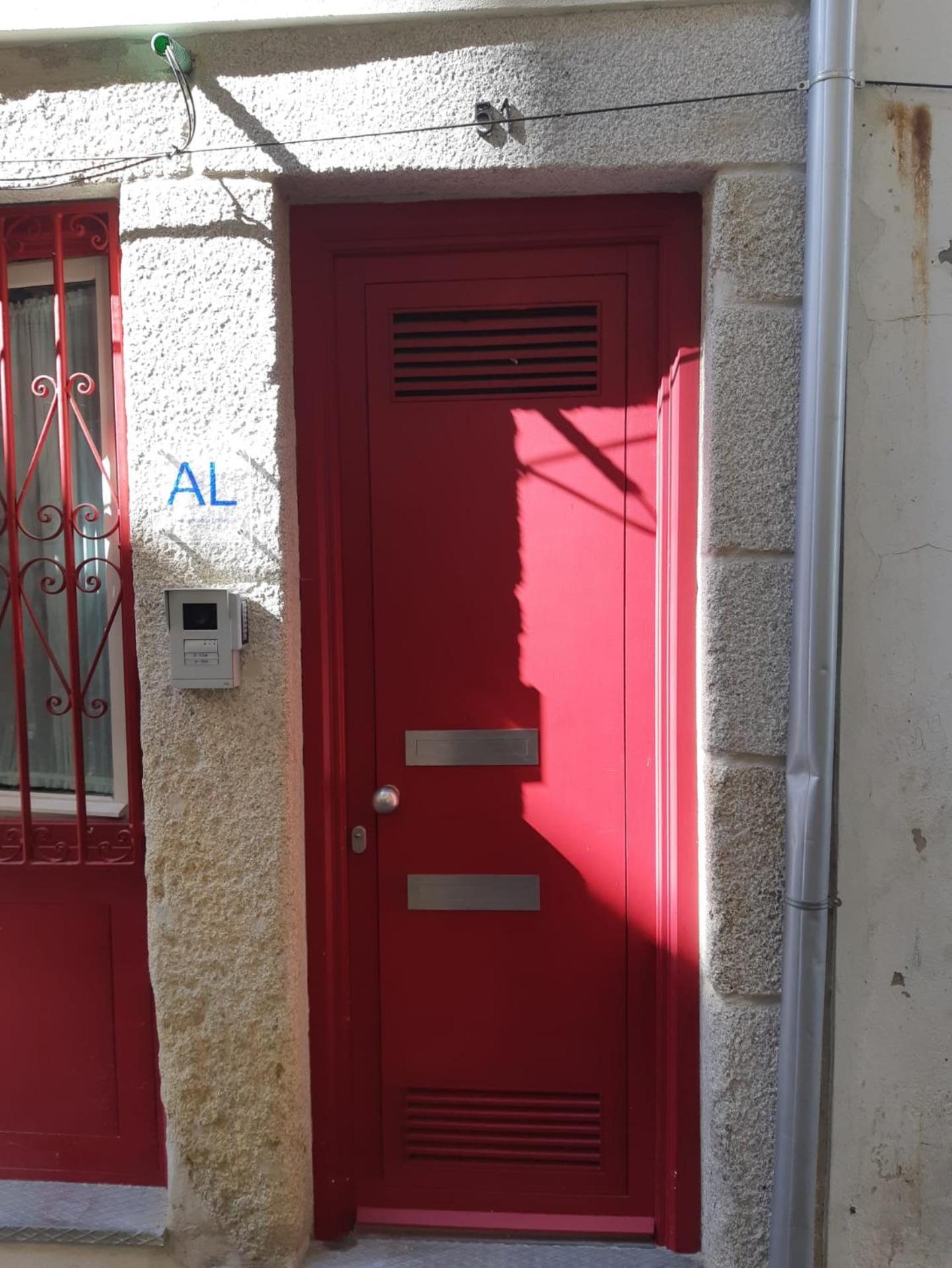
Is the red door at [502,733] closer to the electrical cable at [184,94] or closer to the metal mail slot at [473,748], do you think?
the metal mail slot at [473,748]

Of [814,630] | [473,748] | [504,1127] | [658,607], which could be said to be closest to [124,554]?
[473,748]

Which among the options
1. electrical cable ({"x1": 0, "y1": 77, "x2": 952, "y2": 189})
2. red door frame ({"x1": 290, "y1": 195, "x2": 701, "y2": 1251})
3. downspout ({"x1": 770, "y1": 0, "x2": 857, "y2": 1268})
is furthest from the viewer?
red door frame ({"x1": 290, "y1": 195, "x2": 701, "y2": 1251})

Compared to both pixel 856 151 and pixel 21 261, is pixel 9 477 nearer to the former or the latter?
pixel 21 261

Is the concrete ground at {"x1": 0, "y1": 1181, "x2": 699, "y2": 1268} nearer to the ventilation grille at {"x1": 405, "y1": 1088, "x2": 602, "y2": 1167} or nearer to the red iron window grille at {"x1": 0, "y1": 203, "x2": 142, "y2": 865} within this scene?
the ventilation grille at {"x1": 405, "y1": 1088, "x2": 602, "y2": 1167}

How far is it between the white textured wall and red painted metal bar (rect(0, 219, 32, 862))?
2306 millimetres

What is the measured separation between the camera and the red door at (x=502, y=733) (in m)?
2.62

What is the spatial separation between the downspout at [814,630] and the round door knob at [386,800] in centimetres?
110

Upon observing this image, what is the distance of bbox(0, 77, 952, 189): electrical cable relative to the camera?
2297mm

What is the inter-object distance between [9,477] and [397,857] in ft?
5.24

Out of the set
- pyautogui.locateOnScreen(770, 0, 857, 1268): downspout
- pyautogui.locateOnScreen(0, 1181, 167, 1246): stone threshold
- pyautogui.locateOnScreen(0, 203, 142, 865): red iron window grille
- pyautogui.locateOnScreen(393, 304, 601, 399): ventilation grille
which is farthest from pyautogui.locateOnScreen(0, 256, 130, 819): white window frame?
pyautogui.locateOnScreen(770, 0, 857, 1268): downspout

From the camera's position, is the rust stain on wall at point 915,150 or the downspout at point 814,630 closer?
the downspout at point 814,630

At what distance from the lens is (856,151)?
7.57 ft

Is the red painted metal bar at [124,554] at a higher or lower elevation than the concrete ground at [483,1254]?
higher

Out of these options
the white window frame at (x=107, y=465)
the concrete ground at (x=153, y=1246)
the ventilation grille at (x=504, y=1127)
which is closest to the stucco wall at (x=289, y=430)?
the concrete ground at (x=153, y=1246)
